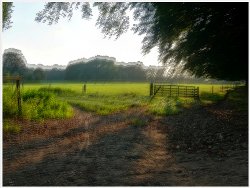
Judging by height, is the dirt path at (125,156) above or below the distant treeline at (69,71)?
below

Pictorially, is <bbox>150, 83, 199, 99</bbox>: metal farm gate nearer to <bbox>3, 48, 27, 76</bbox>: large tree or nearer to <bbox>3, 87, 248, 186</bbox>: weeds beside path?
<bbox>3, 87, 248, 186</bbox>: weeds beside path

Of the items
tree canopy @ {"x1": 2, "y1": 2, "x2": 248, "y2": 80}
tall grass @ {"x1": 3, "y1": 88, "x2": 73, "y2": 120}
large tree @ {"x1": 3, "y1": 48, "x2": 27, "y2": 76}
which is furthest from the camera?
large tree @ {"x1": 3, "y1": 48, "x2": 27, "y2": 76}

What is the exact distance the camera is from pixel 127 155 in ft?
32.2

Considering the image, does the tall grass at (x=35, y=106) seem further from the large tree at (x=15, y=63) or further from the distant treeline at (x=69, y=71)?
the large tree at (x=15, y=63)

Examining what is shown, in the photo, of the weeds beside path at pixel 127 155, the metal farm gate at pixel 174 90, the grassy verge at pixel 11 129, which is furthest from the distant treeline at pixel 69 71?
the grassy verge at pixel 11 129

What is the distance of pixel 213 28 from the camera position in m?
13.5

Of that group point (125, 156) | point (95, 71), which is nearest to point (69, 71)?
point (95, 71)

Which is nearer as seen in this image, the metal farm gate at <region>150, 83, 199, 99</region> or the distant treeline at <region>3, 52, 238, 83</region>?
the metal farm gate at <region>150, 83, 199, 99</region>

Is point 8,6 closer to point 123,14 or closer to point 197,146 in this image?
point 123,14

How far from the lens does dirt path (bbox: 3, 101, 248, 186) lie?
24.5 ft

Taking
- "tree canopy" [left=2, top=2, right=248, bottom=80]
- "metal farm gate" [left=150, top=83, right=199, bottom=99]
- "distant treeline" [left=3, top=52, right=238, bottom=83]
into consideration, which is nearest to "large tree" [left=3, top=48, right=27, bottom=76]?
"distant treeline" [left=3, top=52, right=238, bottom=83]

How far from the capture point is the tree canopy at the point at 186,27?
1294cm

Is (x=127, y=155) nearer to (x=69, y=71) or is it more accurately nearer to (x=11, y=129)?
(x=11, y=129)

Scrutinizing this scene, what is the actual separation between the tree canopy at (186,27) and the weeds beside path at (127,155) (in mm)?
2960
